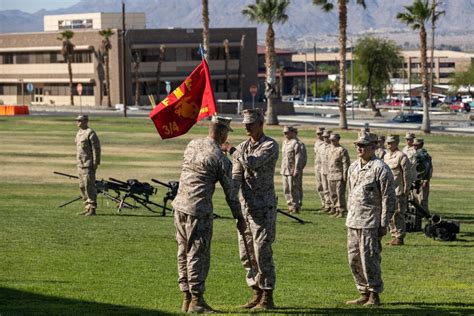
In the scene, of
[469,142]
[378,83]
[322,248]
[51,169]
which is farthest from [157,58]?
[322,248]

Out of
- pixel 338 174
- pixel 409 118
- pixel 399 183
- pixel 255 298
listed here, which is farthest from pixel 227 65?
pixel 255 298

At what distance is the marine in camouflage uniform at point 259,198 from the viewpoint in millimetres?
13453

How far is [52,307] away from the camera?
1340 cm

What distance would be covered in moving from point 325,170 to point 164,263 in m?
10.1

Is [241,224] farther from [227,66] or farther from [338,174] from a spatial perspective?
[227,66]

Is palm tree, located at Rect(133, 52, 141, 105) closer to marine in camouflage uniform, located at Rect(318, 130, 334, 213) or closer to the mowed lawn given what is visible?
the mowed lawn

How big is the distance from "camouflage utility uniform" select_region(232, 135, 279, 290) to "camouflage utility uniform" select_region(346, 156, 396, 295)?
1.23 meters

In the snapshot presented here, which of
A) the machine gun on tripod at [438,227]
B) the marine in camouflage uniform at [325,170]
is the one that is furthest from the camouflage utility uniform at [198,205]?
the marine in camouflage uniform at [325,170]

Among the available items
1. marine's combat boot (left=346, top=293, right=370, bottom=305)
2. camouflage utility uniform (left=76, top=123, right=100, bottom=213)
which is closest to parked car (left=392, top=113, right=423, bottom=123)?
camouflage utility uniform (left=76, top=123, right=100, bottom=213)

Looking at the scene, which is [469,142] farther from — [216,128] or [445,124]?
[216,128]

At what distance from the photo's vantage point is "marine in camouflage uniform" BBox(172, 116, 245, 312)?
1284 cm

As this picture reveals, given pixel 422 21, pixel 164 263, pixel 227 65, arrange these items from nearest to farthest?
pixel 164 263 → pixel 422 21 → pixel 227 65

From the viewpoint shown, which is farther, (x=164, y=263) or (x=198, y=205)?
(x=164, y=263)

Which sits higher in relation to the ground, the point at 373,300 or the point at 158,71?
the point at 158,71
